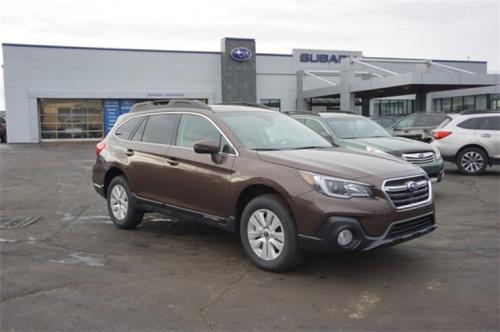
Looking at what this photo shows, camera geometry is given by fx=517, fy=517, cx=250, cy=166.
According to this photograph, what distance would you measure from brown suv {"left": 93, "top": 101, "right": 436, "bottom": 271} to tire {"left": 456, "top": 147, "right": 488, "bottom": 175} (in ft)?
26.9

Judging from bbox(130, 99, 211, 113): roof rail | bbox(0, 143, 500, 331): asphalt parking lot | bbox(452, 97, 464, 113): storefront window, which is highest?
bbox(452, 97, 464, 113): storefront window

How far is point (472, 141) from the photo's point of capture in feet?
43.1

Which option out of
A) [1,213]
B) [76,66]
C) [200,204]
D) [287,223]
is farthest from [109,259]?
[76,66]

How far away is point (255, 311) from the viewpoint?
13.9ft

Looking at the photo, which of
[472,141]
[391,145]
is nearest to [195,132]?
[391,145]

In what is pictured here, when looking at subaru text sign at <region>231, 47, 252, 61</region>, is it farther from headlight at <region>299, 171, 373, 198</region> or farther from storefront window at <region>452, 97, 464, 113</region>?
headlight at <region>299, 171, 373, 198</region>

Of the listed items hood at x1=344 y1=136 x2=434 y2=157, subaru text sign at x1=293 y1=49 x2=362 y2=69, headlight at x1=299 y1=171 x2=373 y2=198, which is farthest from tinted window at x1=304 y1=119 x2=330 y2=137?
subaru text sign at x1=293 y1=49 x2=362 y2=69

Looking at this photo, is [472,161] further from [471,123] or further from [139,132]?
[139,132]

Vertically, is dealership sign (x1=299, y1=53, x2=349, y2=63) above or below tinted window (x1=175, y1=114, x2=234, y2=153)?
above

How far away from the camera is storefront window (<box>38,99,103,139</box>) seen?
3556cm

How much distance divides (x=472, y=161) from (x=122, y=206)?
377 inches

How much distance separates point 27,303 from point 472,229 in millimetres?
5676

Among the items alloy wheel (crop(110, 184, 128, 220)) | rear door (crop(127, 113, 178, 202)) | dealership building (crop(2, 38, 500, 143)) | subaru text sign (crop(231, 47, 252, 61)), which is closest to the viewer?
rear door (crop(127, 113, 178, 202))

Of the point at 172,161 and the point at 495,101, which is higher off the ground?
the point at 495,101
